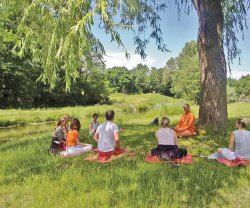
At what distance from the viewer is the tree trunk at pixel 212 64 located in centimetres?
1362

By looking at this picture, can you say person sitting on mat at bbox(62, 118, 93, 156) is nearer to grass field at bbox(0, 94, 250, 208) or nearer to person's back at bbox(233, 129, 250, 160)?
grass field at bbox(0, 94, 250, 208)

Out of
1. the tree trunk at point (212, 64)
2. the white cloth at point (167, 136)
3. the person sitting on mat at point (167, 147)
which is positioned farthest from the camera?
the tree trunk at point (212, 64)

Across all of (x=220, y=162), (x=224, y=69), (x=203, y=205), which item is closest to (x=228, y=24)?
(x=224, y=69)

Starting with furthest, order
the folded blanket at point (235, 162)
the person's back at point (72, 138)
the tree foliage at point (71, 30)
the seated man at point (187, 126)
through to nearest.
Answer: the seated man at point (187, 126)
the person's back at point (72, 138)
the folded blanket at point (235, 162)
the tree foliage at point (71, 30)

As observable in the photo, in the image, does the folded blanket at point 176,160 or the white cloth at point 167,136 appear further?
the white cloth at point 167,136

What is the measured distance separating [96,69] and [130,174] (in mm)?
2613

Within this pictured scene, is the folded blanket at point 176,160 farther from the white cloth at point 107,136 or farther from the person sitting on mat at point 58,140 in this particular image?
the person sitting on mat at point 58,140

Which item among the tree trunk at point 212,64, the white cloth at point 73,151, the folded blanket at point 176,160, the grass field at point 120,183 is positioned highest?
the tree trunk at point 212,64

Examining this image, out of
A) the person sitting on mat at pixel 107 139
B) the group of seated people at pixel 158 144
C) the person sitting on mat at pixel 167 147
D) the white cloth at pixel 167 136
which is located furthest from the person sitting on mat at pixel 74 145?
the white cloth at pixel 167 136

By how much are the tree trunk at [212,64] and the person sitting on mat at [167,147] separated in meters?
4.24

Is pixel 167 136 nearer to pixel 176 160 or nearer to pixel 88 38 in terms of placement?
pixel 176 160

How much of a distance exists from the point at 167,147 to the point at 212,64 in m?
5.01

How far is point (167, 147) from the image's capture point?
9.86 m

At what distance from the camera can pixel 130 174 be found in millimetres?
8336
